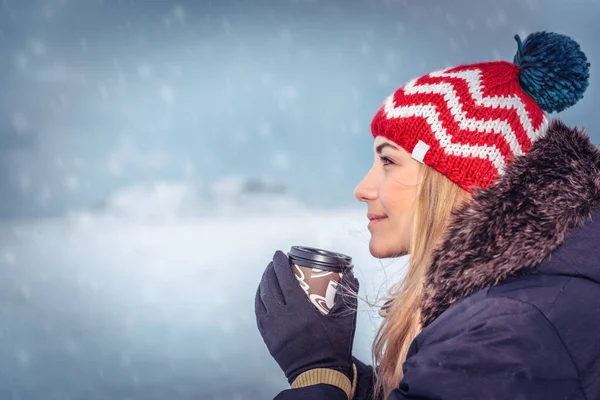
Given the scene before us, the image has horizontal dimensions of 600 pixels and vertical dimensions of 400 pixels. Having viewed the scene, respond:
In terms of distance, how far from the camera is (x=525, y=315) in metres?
0.77

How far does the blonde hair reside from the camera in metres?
1.14

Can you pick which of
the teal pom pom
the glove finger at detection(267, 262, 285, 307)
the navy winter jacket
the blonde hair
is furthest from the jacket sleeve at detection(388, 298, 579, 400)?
the teal pom pom

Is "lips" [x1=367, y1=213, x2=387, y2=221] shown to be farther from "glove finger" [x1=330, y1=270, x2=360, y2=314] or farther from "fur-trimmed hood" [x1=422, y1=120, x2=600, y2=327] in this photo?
"fur-trimmed hood" [x1=422, y1=120, x2=600, y2=327]

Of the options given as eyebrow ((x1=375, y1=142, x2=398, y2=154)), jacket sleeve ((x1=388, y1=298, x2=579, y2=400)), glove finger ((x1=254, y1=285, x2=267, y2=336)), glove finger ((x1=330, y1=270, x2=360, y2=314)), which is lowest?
jacket sleeve ((x1=388, y1=298, x2=579, y2=400))

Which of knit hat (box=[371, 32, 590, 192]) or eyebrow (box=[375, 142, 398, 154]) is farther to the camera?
eyebrow (box=[375, 142, 398, 154])

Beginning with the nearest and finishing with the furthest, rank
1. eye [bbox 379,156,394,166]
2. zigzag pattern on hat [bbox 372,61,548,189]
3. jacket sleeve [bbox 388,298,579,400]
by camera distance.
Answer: jacket sleeve [bbox 388,298,579,400] → zigzag pattern on hat [bbox 372,61,548,189] → eye [bbox 379,156,394,166]

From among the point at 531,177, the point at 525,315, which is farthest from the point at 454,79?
the point at 525,315

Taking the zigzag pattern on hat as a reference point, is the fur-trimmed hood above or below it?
below

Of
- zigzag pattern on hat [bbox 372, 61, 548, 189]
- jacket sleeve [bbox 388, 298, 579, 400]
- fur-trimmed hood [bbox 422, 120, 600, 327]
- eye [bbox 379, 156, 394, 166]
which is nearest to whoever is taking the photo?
jacket sleeve [bbox 388, 298, 579, 400]

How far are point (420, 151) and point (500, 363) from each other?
52cm

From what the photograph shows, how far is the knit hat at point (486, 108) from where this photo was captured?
112 cm

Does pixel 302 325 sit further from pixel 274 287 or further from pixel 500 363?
pixel 500 363

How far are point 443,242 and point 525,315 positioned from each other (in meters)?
0.19

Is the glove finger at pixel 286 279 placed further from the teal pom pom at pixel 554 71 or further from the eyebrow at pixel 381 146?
the teal pom pom at pixel 554 71
